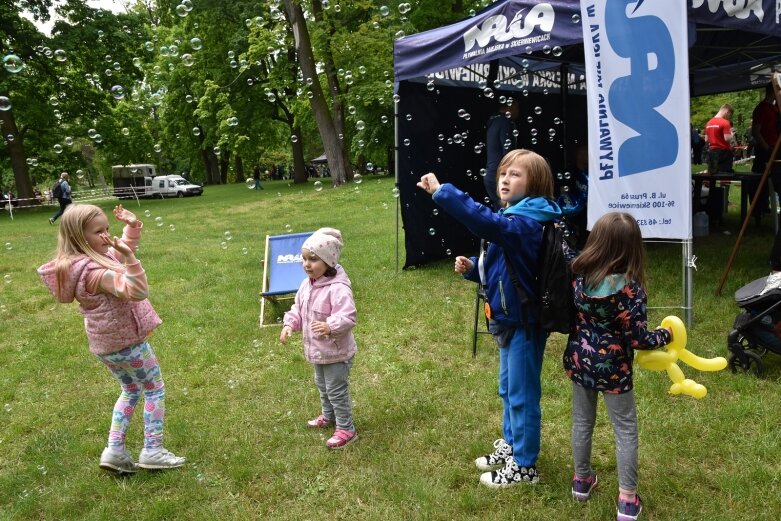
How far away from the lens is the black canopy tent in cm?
517

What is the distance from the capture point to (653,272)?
666cm

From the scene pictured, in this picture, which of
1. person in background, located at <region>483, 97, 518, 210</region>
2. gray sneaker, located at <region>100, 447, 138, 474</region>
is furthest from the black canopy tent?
gray sneaker, located at <region>100, 447, 138, 474</region>

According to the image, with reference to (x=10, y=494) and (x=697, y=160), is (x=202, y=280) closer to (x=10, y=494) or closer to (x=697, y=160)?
(x=10, y=494)

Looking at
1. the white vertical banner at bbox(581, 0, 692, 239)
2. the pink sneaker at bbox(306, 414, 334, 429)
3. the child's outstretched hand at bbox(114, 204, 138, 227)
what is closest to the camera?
the child's outstretched hand at bbox(114, 204, 138, 227)

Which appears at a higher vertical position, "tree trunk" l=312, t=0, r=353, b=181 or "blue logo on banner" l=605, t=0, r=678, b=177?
"tree trunk" l=312, t=0, r=353, b=181

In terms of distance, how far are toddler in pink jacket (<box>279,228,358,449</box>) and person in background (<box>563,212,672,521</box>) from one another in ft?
4.34

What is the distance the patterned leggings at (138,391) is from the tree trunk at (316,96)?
1538 centimetres

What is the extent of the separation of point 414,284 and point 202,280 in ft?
10.9

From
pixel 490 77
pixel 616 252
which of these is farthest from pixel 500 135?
pixel 616 252

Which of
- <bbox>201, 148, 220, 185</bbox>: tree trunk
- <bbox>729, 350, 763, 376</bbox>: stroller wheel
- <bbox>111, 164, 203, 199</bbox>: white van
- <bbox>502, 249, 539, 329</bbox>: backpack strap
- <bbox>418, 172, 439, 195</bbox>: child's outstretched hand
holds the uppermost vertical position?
<bbox>201, 148, 220, 185</bbox>: tree trunk

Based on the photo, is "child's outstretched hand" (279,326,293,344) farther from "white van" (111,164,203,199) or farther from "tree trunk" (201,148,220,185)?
"tree trunk" (201,148,220,185)

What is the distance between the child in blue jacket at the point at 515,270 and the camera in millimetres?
2508

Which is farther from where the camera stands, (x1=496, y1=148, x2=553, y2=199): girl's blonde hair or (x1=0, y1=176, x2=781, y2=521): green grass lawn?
(x1=0, y1=176, x2=781, y2=521): green grass lawn

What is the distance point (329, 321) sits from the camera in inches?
129
